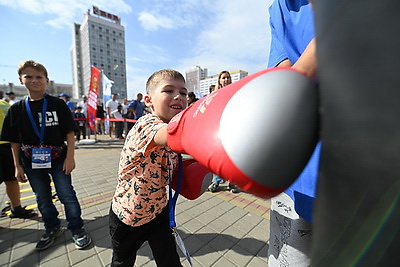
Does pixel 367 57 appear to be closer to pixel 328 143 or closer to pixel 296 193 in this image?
pixel 328 143

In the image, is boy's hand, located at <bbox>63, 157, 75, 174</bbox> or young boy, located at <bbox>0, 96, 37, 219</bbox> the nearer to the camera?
boy's hand, located at <bbox>63, 157, 75, 174</bbox>

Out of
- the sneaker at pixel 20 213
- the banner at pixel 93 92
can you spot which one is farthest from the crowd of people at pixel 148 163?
the banner at pixel 93 92

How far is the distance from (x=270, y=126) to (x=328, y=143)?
0.11m

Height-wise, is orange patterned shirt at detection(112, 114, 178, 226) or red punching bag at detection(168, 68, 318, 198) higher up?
red punching bag at detection(168, 68, 318, 198)

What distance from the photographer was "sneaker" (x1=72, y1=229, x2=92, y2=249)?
90.2 inches

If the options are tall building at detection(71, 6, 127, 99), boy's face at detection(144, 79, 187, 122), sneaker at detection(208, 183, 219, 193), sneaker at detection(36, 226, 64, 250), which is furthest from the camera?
tall building at detection(71, 6, 127, 99)

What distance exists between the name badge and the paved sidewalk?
971 millimetres

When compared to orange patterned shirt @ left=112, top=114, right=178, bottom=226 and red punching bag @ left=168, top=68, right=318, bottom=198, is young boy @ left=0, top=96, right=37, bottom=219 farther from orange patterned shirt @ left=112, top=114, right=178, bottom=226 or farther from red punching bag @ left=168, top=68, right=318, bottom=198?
red punching bag @ left=168, top=68, right=318, bottom=198

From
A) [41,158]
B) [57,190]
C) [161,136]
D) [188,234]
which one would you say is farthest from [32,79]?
[188,234]

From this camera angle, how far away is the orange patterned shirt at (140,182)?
1.28 m

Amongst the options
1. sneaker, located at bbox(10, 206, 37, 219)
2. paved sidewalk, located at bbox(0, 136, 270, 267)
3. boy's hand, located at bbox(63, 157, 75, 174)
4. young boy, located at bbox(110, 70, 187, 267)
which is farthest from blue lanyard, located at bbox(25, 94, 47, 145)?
sneaker, located at bbox(10, 206, 37, 219)

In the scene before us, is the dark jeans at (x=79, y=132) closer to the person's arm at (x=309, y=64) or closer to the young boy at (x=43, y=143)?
the young boy at (x=43, y=143)

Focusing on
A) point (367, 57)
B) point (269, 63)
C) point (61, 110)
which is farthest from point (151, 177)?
point (61, 110)

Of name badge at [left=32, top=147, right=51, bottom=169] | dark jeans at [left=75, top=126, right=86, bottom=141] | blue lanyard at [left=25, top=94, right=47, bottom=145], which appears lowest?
dark jeans at [left=75, top=126, right=86, bottom=141]
